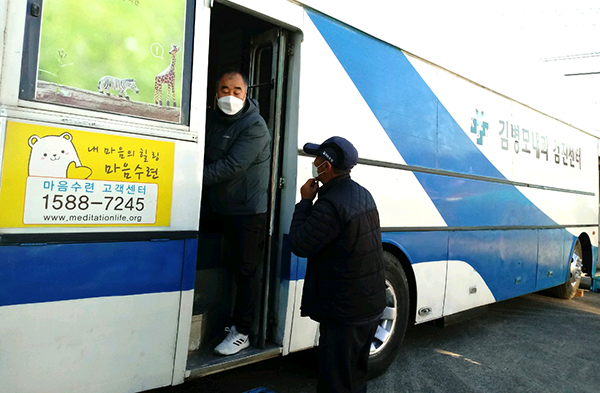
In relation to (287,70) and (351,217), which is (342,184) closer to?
(351,217)

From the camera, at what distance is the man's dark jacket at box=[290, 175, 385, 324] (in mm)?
2307

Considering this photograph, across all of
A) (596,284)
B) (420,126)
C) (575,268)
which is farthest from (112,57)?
(596,284)

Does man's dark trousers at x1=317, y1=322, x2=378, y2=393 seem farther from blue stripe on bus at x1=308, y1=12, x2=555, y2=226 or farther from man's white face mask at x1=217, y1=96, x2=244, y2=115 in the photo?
blue stripe on bus at x1=308, y1=12, x2=555, y2=226

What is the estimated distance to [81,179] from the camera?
223 centimetres

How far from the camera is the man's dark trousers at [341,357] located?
2.32 metres

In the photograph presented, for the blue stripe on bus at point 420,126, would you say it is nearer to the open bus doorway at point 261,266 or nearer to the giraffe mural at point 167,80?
the open bus doorway at point 261,266

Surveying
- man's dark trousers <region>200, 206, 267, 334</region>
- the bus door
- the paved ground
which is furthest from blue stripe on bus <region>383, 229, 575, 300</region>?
man's dark trousers <region>200, 206, 267, 334</region>

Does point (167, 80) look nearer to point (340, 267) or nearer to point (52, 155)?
point (52, 155)

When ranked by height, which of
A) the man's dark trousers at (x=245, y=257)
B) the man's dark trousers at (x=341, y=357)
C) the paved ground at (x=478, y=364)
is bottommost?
the paved ground at (x=478, y=364)

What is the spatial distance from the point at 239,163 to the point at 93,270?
1.13 m

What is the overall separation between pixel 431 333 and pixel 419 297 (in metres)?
1.42

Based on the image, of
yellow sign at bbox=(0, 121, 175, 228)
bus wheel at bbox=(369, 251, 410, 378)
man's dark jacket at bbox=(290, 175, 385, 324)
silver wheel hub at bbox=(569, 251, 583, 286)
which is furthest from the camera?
silver wheel hub at bbox=(569, 251, 583, 286)

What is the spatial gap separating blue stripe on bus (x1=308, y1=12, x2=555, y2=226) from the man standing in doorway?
0.89 meters

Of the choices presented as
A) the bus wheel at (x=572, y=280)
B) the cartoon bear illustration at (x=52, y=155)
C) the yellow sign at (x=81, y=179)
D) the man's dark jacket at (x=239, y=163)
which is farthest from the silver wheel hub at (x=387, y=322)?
the bus wheel at (x=572, y=280)
